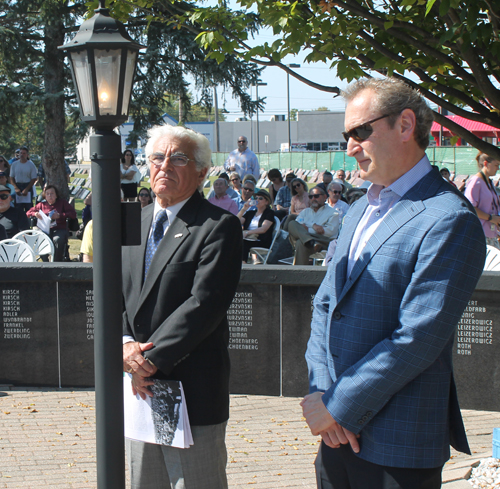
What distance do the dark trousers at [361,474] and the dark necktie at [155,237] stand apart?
1144mm

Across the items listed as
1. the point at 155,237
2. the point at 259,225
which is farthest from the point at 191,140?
the point at 259,225

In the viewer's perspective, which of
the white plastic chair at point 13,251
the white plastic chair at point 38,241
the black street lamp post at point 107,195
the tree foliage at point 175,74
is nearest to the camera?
the black street lamp post at point 107,195

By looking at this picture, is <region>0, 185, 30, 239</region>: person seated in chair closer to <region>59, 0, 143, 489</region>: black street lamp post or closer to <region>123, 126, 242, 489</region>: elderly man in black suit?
<region>123, 126, 242, 489</region>: elderly man in black suit

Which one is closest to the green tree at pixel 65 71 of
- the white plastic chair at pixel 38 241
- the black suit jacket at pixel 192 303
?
the white plastic chair at pixel 38 241

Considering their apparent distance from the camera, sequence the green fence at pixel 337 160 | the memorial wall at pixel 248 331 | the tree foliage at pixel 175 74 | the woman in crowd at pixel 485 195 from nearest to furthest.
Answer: the memorial wall at pixel 248 331 → the woman in crowd at pixel 485 195 → the tree foliage at pixel 175 74 → the green fence at pixel 337 160

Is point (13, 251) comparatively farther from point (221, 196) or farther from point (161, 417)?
point (161, 417)

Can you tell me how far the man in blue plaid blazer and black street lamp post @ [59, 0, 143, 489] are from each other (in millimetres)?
842

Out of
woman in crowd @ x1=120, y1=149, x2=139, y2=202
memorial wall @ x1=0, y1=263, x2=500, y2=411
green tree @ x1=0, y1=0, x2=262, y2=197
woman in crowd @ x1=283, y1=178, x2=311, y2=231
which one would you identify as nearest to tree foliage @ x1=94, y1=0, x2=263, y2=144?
green tree @ x1=0, y1=0, x2=262, y2=197

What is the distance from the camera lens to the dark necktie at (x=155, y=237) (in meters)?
2.88

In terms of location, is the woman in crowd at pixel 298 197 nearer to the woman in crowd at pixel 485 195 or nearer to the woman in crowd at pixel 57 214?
the woman in crowd at pixel 485 195

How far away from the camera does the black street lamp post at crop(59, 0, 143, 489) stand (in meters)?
2.43

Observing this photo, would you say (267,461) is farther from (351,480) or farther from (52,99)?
(52,99)

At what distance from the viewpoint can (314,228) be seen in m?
9.30

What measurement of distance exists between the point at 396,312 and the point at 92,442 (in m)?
3.45
